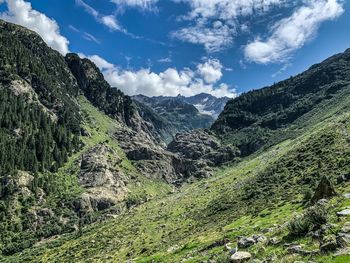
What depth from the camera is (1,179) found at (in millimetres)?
172375

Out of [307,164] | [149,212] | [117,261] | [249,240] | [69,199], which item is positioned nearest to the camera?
[249,240]

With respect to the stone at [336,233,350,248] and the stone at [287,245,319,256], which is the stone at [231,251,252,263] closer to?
the stone at [287,245,319,256]

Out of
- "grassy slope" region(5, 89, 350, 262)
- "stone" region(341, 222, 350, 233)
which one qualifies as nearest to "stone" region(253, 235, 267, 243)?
"stone" region(341, 222, 350, 233)

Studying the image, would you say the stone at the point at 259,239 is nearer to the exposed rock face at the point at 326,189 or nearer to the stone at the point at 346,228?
the stone at the point at 346,228

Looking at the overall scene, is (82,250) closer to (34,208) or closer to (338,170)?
Answer: (338,170)

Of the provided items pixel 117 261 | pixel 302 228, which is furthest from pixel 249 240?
pixel 117 261

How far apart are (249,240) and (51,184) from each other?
173 meters

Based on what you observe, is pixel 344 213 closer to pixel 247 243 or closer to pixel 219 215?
pixel 247 243

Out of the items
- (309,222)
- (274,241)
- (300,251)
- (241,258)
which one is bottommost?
(241,258)

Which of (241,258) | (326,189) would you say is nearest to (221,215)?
(326,189)

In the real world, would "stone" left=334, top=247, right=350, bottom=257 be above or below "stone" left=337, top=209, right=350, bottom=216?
below

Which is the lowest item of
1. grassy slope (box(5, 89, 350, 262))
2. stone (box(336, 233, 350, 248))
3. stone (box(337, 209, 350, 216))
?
Result: grassy slope (box(5, 89, 350, 262))

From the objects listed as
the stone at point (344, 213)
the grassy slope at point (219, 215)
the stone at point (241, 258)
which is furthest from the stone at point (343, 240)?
the grassy slope at point (219, 215)

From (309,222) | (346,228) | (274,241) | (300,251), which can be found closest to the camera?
(300,251)
